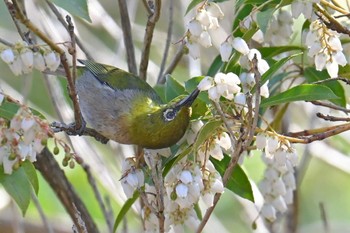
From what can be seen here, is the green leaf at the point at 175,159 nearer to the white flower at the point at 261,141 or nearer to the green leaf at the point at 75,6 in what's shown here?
the white flower at the point at 261,141

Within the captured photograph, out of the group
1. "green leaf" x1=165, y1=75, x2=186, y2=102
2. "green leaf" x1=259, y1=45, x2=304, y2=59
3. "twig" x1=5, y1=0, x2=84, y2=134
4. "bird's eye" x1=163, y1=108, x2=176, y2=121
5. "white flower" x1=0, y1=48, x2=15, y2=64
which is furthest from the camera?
"green leaf" x1=259, y1=45, x2=304, y2=59

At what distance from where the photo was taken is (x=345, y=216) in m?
5.33

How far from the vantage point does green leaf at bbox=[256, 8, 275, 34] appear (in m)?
2.03

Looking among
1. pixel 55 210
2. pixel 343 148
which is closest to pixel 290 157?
pixel 343 148

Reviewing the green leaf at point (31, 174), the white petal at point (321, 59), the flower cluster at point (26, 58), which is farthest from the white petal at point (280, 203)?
the flower cluster at point (26, 58)

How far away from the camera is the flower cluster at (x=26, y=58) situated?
6.27ft

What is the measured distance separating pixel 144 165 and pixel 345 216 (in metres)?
3.37

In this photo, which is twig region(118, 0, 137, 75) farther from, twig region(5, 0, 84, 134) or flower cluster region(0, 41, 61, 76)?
flower cluster region(0, 41, 61, 76)

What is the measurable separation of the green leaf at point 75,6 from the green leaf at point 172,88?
1.61ft

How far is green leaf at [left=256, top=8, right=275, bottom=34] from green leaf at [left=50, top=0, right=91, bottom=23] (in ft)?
1.46

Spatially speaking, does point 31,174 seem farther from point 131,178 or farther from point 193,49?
point 193,49

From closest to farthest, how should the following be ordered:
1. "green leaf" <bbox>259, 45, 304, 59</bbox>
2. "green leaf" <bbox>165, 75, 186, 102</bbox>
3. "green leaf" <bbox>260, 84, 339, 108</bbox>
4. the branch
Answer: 1. "green leaf" <bbox>260, 84, 339, 108</bbox>
2. "green leaf" <bbox>165, 75, 186, 102</bbox>
3. "green leaf" <bbox>259, 45, 304, 59</bbox>
4. the branch

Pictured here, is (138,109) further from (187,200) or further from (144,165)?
(187,200)

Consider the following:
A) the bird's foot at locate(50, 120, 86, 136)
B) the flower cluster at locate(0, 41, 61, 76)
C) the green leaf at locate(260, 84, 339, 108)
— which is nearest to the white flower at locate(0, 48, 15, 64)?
the flower cluster at locate(0, 41, 61, 76)
